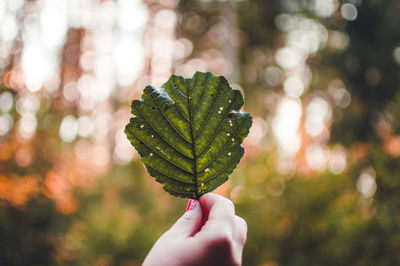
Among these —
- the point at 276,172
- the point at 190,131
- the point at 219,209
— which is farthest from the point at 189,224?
the point at 276,172

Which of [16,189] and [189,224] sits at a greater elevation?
[189,224]

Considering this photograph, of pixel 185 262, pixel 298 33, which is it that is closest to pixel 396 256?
pixel 185 262

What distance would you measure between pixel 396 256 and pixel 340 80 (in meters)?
5.81

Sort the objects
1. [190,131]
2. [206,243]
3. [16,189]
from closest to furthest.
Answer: [206,243] → [190,131] → [16,189]

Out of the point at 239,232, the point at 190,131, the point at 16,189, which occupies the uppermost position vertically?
the point at 190,131

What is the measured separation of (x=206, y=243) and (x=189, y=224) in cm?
11

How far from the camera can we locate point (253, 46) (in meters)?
13.1

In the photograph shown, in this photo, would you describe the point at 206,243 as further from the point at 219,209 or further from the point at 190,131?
the point at 190,131

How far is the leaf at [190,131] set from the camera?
3.14ft

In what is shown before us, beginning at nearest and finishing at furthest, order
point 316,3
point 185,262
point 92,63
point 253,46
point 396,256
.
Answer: point 185,262, point 396,256, point 316,3, point 253,46, point 92,63

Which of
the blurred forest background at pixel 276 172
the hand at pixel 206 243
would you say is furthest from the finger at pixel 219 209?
the blurred forest background at pixel 276 172

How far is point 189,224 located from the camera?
0.87 m

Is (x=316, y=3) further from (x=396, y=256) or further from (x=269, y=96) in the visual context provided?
(x=396, y=256)

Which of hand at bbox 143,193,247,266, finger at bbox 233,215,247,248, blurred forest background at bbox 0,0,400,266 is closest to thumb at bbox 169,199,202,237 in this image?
hand at bbox 143,193,247,266
